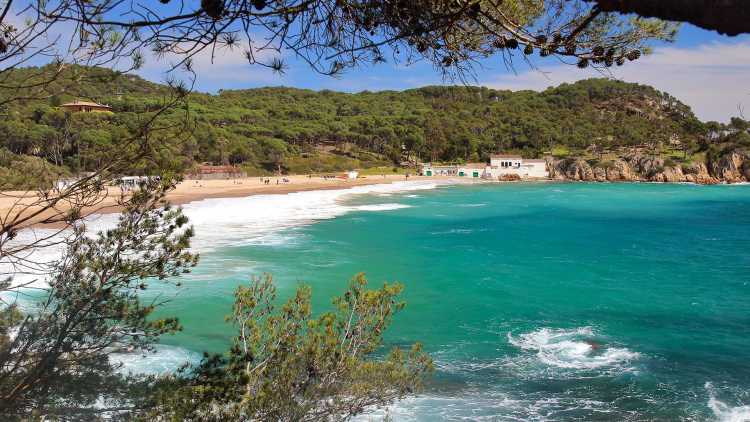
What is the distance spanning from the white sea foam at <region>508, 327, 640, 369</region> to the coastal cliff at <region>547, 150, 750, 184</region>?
271 feet

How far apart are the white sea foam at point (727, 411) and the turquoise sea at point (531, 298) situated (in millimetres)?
39

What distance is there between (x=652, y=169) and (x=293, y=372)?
96.2m

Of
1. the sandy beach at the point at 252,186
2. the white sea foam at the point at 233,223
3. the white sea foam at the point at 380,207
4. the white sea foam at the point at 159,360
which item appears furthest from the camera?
the sandy beach at the point at 252,186

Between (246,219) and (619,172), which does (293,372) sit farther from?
(619,172)

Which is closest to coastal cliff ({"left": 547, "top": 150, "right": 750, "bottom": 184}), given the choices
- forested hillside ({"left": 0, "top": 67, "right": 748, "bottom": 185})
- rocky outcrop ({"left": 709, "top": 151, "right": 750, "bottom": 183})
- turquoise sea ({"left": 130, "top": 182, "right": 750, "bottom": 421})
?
rocky outcrop ({"left": 709, "top": 151, "right": 750, "bottom": 183})

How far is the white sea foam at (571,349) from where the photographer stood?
1249 cm

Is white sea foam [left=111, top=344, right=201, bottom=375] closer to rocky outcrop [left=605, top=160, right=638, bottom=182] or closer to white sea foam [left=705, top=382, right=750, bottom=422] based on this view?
white sea foam [left=705, top=382, right=750, bottom=422]

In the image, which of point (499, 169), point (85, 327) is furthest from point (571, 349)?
point (499, 169)

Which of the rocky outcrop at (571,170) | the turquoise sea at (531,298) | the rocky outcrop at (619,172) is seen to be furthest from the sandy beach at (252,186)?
the rocky outcrop at (619,172)

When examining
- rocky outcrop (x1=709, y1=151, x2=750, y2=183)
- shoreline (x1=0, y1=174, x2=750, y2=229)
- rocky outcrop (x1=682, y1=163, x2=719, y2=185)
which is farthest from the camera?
rocky outcrop (x1=682, y1=163, x2=719, y2=185)

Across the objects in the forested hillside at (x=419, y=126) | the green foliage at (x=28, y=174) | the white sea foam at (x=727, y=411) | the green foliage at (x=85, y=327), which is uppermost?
the forested hillside at (x=419, y=126)

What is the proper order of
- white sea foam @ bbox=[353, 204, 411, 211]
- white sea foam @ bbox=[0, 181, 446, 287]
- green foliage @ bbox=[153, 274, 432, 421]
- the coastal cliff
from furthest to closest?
the coastal cliff
white sea foam @ bbox=[353, 204, 411, 211]
white sea foam @ bbox=[0, 181, 446, 287]
green foliage @ bbox=[153, 274, 432, 421]

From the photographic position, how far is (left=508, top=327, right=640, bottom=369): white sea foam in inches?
492

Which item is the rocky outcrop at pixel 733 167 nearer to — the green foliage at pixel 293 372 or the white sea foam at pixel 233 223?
the white sea foam at pixel 233 223
